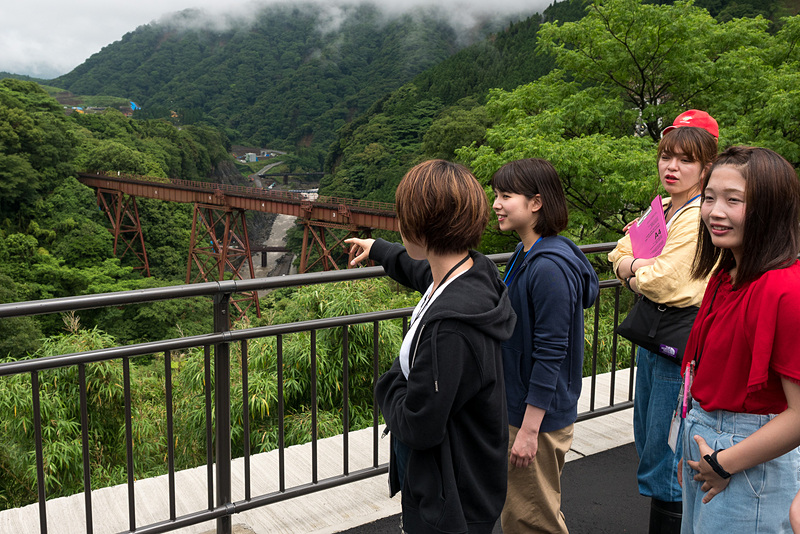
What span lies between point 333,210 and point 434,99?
2953 centimetres

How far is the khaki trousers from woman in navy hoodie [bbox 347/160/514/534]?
43 centimetres

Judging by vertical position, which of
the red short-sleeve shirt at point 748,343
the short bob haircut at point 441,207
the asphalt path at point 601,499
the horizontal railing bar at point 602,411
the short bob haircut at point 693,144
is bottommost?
the asphalt path at point 601,499

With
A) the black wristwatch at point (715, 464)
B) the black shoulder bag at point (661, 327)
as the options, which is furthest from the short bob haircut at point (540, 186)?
the black wristwatch at point (715, 464)

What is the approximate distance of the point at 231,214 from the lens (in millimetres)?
36250

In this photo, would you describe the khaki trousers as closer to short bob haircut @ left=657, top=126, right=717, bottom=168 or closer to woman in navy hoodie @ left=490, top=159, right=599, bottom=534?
woman in navy hoodie @ left=490, top=159, right=599, bottom=534

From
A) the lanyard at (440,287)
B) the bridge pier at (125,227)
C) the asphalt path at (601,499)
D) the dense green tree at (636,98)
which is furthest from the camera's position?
the bridge pier at (125,227)

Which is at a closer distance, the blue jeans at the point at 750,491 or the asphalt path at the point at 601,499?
the blue jeans at the point at 750,491

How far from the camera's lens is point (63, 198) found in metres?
37.2

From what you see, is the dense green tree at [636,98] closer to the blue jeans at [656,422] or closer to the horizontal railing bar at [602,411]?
the horizontal railing bar at [602,411]

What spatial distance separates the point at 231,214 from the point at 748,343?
1441 inches

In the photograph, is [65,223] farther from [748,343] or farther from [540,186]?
[748,343]

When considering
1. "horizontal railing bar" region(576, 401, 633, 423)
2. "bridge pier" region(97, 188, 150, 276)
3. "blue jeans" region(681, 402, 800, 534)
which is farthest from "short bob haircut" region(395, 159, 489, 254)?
"bridge pier" region(97, 188, 150, 276)

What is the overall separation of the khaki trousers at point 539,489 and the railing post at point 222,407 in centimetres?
96

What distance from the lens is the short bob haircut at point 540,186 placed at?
1859mm
